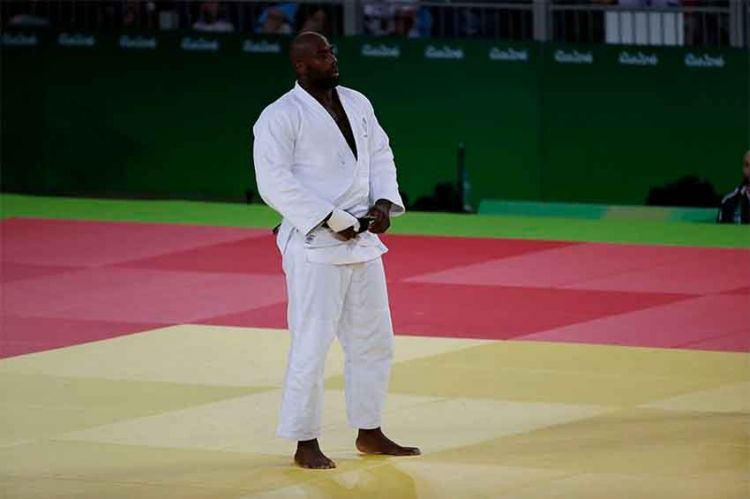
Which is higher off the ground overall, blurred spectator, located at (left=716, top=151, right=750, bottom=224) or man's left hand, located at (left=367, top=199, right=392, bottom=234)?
man's left hand, located at (left=367, top=199, right=392, bottom=234)

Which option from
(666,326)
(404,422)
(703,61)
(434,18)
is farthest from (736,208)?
(404,422)

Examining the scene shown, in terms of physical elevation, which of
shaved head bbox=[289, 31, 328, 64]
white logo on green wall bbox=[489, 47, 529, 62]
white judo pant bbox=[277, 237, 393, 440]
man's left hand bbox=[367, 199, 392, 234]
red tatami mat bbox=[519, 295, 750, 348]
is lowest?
red tatami mat bbox=[519, 295, 750, 348]

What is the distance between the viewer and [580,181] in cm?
2175

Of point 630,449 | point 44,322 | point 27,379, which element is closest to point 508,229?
point 44,322

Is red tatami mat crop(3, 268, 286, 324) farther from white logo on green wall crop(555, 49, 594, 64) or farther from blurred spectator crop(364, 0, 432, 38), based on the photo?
blurred spectator crop(364, 0, 432, 38)

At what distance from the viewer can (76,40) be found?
79.1 ft

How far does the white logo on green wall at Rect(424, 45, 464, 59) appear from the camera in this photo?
22.3 meters

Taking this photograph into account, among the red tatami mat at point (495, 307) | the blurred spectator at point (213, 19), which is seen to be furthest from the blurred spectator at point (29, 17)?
the red tatami mat at point (495, 307)

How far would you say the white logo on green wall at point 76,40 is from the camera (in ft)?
78.9

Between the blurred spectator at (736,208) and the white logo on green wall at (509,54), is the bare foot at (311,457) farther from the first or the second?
the white logo on green wall at (509,54)

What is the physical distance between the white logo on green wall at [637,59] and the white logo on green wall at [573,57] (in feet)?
1.17

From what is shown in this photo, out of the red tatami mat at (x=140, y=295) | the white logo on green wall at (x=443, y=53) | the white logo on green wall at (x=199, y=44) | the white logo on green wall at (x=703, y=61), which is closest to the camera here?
the red tatami mat at (x=140, y=295)

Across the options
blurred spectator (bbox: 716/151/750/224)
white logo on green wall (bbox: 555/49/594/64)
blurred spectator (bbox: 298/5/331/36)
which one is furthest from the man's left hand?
blurred spectator (bbox: 298/5/331/36)

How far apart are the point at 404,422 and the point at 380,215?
159cm
